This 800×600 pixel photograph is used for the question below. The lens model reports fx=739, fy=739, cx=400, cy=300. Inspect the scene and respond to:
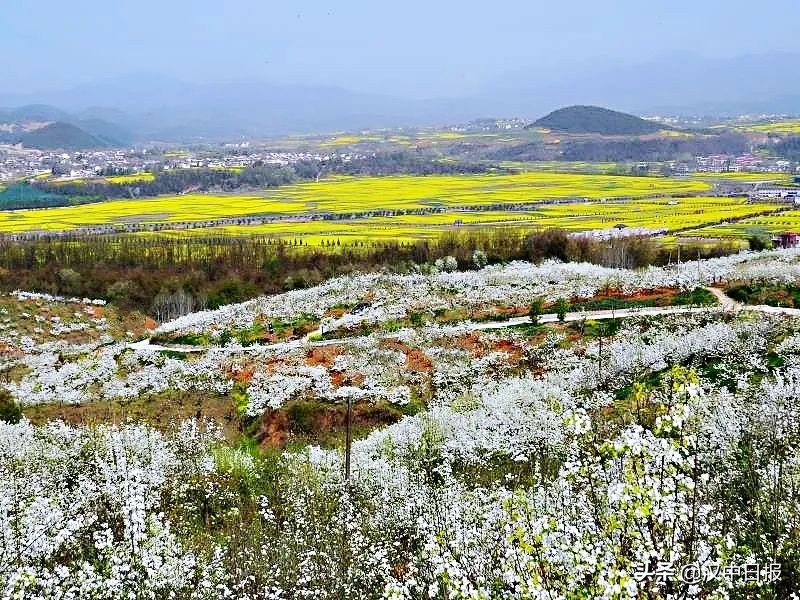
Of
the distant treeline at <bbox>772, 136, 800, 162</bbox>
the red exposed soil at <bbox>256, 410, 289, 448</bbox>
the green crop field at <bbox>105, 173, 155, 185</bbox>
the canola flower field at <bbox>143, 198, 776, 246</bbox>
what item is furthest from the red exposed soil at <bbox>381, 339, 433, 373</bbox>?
the distant treeline at <bbox>772, 136, 800, 162</bbox>

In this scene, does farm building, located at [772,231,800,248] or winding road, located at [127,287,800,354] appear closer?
winding road, located at [127,287,800,354]

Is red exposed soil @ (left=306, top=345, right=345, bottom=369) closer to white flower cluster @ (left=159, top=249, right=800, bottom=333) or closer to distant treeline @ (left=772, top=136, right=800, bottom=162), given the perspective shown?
white flower cluster @ (left=159, top=249, right=800, bottom=333)

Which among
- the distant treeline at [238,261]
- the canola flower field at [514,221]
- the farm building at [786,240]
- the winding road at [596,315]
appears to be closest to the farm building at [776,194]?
the canola flower field at [514,221]

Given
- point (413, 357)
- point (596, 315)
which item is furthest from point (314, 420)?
point (596, 315)

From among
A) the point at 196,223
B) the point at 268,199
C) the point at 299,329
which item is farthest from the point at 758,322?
the point at 268,199

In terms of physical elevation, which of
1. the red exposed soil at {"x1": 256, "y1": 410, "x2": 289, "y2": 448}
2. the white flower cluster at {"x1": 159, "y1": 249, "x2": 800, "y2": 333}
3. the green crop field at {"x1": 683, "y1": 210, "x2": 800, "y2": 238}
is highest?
the green crop field at {"x1": 683, "y1": 210, "x2": 800, "y2": 238}

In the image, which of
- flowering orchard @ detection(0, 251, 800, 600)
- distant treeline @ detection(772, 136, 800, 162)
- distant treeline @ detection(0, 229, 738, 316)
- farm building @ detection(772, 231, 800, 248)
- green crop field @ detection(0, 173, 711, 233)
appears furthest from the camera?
distant treeline @ detection(772, 136, 800, 162)

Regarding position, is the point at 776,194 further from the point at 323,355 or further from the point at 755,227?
the point at 323,355

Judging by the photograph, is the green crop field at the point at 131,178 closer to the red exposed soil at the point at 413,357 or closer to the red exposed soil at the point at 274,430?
the red exposed soil at the point at 413,357

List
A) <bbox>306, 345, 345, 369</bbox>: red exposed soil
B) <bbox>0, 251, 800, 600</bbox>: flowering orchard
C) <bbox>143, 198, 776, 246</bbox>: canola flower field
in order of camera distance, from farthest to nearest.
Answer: <bbox>143, 198, 776, 246</bbox>: canola flower field → <bbox>306, 345, 345, 369</bbox>: red exposed soil → <bbox>0, 251, 800, 600</bbox>: flowering orchard
